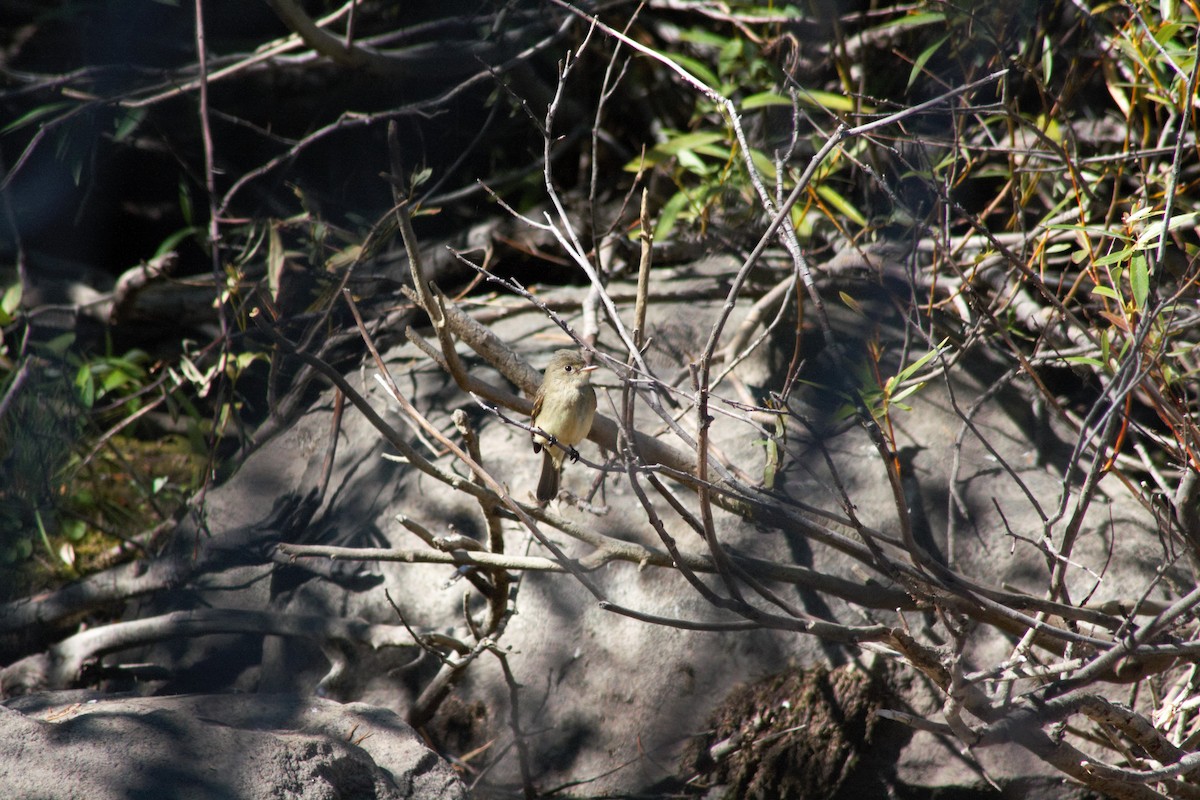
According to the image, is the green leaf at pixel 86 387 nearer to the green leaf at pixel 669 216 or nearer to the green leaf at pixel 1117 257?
the green leaf at pixel 669 216

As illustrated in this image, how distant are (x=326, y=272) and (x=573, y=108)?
5.68ft

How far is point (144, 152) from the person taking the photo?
5.23m

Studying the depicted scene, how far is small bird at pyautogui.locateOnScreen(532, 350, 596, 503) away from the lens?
132 inches

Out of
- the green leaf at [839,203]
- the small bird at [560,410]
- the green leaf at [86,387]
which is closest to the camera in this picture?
the small bird at [560,410]

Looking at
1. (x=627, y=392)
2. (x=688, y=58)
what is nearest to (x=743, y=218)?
(x=688, y=58)

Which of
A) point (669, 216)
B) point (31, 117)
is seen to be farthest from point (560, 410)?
point (31, 117)

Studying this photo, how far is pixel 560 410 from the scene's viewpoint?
11.2 ft

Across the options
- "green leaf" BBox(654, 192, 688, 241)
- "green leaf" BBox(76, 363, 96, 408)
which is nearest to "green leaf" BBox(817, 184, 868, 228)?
"green leaf" BBox(654, 192, 688, 241)

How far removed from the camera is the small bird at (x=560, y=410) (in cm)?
335

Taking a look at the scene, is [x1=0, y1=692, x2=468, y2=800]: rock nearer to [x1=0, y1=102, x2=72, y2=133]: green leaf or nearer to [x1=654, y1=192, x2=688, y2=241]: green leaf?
[x1=654, y1=192, x2=688, y2=241]: green leaf

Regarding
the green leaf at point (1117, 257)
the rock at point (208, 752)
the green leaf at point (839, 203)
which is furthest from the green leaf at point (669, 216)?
the rock at point (208, 752)

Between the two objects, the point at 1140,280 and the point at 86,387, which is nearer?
the point at 1140,280

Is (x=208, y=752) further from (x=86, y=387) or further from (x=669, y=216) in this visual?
(x=669, y=216)

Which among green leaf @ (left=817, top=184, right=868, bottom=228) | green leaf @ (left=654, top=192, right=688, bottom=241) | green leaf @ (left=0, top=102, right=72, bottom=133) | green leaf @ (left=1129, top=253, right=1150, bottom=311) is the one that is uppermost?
green leaf @ (left=1129, top=253, right=1150, bottom=311)
